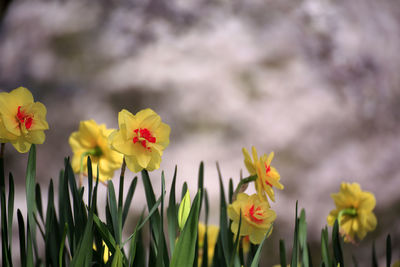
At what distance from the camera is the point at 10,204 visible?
568 millimetres

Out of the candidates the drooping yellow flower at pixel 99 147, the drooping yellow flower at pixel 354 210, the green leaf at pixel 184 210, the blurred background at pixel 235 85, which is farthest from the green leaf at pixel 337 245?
the blurred background at pixel 235 85

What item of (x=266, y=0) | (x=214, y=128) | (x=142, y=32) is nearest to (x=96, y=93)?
(x=142, y=32)

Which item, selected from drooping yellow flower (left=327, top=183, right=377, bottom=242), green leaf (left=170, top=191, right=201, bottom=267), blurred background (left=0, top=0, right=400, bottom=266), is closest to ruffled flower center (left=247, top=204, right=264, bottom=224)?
green leaf (left=170, top=191, right=201, bottom=267)

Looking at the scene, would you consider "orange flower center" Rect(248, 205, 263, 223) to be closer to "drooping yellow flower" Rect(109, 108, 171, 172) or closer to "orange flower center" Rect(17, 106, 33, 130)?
"drooping yellow flower" Rect(109, 108, 171, 172)

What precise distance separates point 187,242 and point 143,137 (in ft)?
0.44

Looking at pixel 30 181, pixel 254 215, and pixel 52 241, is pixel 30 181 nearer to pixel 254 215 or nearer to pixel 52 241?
pixel 52 241

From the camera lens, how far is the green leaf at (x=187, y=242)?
52cm

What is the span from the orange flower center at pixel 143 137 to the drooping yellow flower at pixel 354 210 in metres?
0.36

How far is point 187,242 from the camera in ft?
1.71

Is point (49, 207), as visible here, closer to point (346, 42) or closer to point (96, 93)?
point (96, 93)

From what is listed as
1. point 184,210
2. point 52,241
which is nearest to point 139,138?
point 184,210

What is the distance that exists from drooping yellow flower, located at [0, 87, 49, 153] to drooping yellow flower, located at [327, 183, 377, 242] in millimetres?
479

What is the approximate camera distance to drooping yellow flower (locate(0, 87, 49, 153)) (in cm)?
53

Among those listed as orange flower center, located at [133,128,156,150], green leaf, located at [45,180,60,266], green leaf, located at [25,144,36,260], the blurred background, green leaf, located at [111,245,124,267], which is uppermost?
the blurred background
